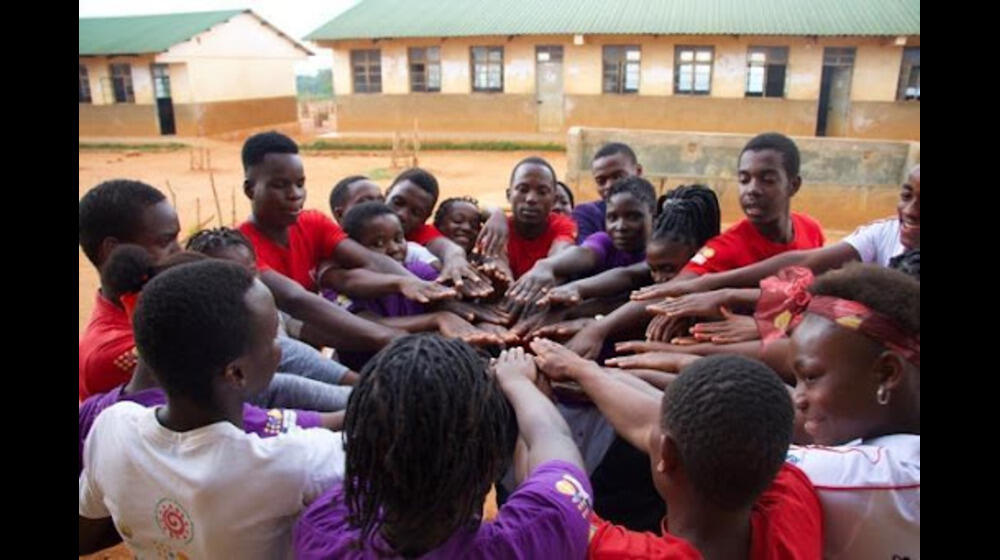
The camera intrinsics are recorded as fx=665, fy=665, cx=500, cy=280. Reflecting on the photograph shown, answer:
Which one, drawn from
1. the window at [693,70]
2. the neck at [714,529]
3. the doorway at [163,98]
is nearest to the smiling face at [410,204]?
the neck at [714,529]

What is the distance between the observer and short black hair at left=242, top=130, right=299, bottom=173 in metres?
3.12

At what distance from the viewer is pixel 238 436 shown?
4.85 ft

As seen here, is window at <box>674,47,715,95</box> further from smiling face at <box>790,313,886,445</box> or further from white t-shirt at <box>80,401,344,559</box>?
white t-shirt at <box>80,401,344,559</box>

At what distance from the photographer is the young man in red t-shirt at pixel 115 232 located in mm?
2102

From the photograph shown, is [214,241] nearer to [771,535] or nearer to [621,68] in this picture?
[771,535]

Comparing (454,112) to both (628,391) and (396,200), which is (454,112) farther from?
(628,391)

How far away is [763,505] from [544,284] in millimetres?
1354

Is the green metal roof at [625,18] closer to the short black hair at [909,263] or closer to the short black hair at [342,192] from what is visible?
the short black hair at [342,192]

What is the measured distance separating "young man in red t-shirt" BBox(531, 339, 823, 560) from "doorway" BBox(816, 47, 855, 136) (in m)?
20.7

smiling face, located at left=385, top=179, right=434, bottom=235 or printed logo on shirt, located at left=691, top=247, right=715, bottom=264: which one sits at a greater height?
smiling face, located at left=385, top=179, right=434, bottom=235

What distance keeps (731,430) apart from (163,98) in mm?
27596

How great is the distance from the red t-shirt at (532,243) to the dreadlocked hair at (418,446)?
7.15ft

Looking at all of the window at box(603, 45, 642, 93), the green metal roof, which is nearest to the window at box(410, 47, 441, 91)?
the green metal roof

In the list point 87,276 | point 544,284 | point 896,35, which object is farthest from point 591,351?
point 896,35
